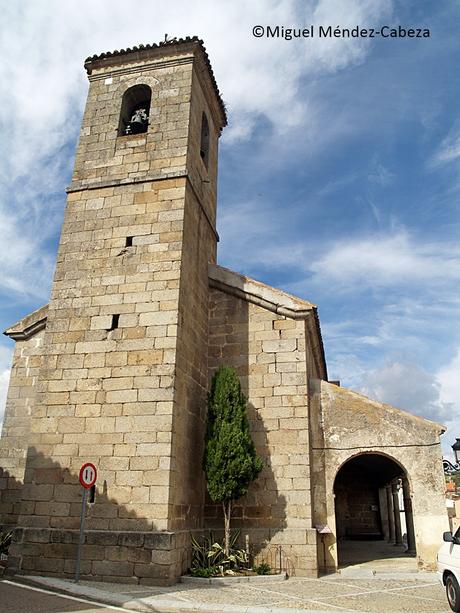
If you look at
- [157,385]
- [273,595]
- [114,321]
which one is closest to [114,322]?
[114,321]

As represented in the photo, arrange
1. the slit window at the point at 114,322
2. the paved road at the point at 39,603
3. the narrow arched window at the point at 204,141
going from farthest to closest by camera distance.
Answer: the narrow arched window at the point at 204,141 < the slit window at the point at 114,322 < the paved road at the point at 39,603

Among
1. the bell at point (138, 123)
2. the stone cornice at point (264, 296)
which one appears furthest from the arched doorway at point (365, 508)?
the bell at point (138, 123)

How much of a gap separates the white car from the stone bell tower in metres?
4.08

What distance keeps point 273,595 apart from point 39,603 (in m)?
3.33

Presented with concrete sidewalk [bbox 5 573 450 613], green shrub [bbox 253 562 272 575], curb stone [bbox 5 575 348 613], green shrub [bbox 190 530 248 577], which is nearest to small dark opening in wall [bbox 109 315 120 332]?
green shrub [bbox 190 530 248 577]

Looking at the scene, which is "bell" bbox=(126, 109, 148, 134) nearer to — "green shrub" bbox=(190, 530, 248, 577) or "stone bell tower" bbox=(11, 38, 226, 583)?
"stone bell tower" bbox=(11, 38, 226, 583)

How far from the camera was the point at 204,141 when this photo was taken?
13992mm

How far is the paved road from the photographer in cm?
627

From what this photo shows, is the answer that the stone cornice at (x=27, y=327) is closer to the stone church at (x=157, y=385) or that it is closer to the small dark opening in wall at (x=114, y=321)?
the stone church at (x=157, y=385)

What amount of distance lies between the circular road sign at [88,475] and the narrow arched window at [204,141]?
8302 millimetres

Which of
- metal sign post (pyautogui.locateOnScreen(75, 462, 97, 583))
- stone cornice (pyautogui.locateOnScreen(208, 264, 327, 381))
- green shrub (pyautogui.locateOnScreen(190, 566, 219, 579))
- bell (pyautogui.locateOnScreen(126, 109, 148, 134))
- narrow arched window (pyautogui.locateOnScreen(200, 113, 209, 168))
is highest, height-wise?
narrow arched window (pyautogui.locateOnScreen(200, 113, 209, 168))

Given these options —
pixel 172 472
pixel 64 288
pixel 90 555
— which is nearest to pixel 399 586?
pixel 172 472

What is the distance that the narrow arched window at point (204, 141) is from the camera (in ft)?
45.1

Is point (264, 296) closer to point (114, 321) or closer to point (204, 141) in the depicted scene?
point (114, 321)
